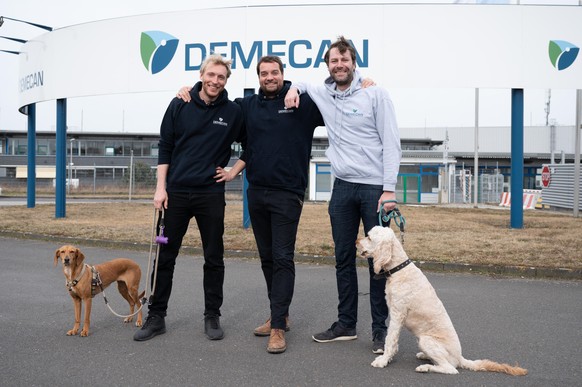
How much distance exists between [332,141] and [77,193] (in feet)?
113

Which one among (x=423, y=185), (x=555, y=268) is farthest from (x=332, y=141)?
(x=423, y=185)

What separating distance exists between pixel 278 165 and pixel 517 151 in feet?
30.9

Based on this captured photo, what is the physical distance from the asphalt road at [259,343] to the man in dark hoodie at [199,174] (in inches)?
11.6

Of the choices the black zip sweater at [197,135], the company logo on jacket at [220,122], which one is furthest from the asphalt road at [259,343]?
the company logo on jacket at [220,122]

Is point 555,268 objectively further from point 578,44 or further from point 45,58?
point 45,58

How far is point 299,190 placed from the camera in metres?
4.16

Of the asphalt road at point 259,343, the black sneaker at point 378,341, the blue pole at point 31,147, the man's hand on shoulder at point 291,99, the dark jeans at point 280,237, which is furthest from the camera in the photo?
the blue pole at point 31,147

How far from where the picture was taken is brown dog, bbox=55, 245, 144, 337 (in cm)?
430

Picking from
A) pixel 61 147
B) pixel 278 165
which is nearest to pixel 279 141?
pixel 278 165

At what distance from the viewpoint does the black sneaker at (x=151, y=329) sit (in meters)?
4.14

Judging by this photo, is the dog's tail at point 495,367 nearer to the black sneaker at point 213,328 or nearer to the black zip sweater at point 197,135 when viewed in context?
the black sneaker at point 213,328

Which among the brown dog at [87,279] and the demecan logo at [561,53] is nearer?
the brown dog at [87,279]

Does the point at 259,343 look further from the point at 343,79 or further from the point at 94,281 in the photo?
the point at 343,79

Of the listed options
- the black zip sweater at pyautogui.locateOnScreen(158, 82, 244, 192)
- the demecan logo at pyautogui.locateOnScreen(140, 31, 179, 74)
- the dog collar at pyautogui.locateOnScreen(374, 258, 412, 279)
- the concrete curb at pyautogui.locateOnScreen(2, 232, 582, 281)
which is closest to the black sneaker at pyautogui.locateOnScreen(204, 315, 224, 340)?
the black zip sweater at pyautogui.locateOnScreen(158, 82, 244, 192)
